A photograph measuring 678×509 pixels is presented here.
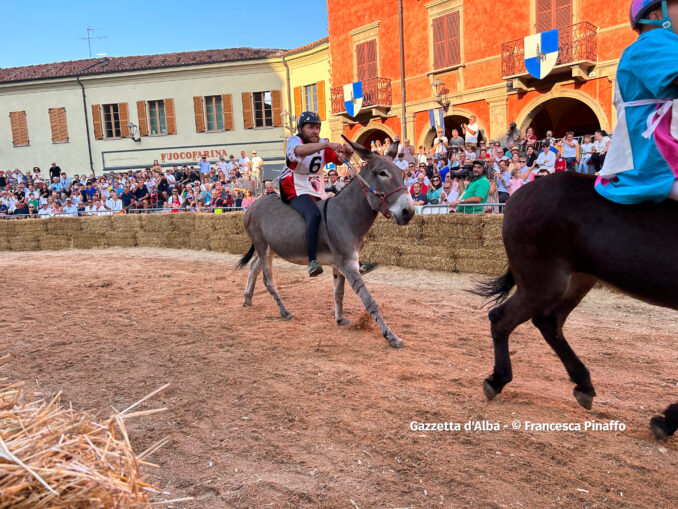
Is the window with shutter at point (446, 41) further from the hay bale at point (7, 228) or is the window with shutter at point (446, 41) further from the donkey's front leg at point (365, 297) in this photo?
the hay bale at point (7, 228)

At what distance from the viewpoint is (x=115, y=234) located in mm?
18828

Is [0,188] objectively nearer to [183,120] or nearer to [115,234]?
[183,120]

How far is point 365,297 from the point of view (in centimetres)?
584

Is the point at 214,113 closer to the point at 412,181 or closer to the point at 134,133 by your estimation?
the point at 134,133

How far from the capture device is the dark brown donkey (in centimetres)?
286

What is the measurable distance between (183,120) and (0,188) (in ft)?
37.6

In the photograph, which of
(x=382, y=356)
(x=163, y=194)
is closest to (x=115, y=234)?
(x=163, y=194)

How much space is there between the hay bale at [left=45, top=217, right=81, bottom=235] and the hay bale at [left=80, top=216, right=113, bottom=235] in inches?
9.8

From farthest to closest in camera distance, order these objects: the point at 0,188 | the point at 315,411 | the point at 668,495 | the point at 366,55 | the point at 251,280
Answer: the point at 0,188
the point at 366,55
the point at 251,280
the point at 315,411
the point at 668,495

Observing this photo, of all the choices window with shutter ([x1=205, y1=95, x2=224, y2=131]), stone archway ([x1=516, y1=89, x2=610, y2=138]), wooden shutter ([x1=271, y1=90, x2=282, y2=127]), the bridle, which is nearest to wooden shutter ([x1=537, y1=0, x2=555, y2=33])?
stone archway ([x1=516, y1=89, x2=610, y2=138])

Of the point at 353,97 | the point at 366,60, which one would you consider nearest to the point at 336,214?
the point at 353,97

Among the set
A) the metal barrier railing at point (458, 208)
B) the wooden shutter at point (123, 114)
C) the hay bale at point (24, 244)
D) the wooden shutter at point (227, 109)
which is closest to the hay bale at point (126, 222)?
the hay bale at point (24, 244)

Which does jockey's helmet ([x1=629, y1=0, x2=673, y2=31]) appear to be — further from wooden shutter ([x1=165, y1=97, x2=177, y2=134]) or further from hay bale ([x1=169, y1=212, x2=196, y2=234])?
wooden shutter ([x1=165, y1=97, x2=177, y2=134])

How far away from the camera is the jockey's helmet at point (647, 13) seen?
9.07 ft
